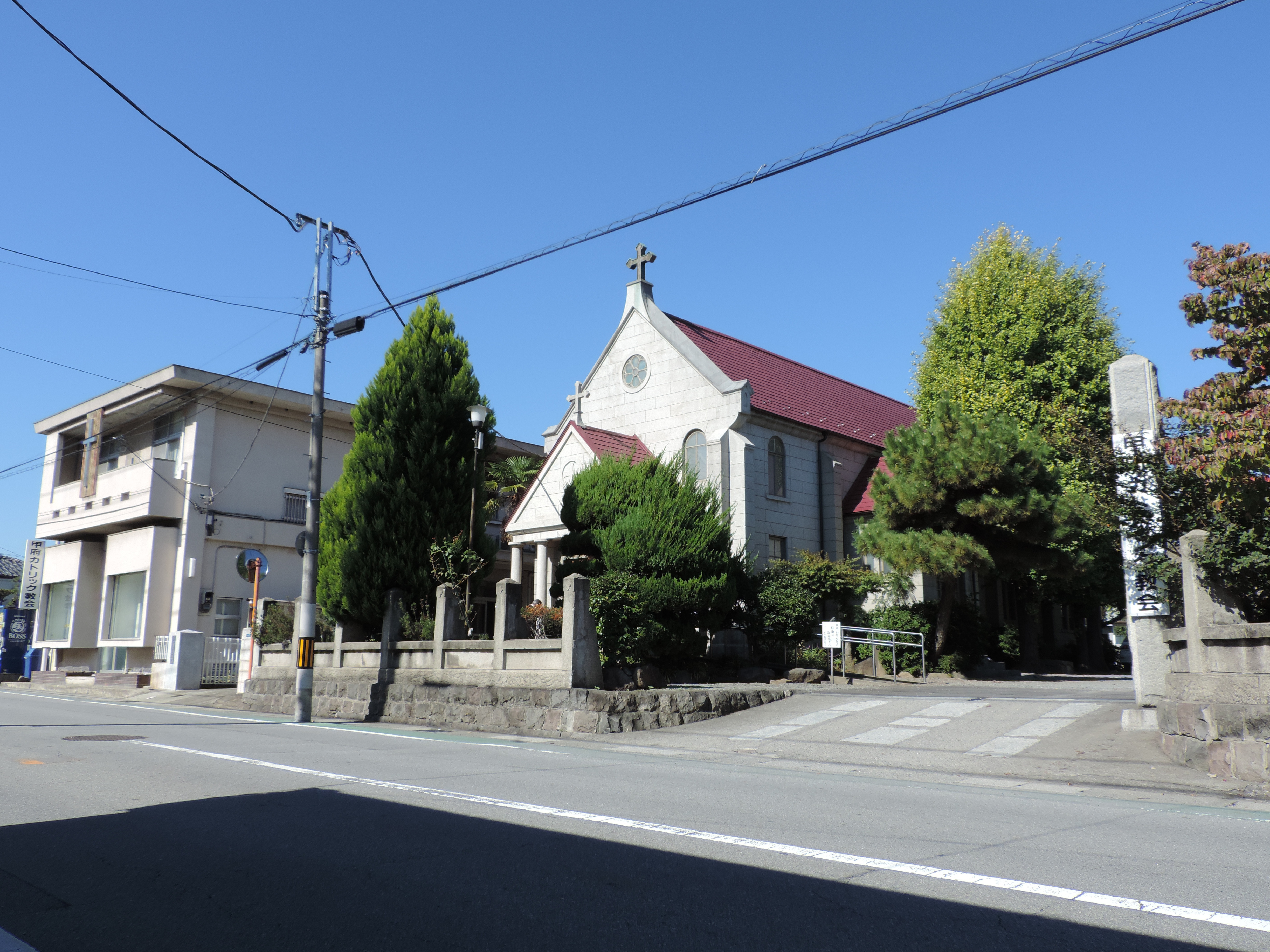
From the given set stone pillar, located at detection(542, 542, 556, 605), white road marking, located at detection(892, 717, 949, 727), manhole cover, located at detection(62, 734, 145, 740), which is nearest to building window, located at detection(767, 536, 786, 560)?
stone pillar, located at detection(542, 542, 556, 605)

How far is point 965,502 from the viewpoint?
2159 cm

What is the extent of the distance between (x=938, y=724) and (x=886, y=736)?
924mm

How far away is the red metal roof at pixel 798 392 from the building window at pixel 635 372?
156cm

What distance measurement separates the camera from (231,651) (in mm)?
27641

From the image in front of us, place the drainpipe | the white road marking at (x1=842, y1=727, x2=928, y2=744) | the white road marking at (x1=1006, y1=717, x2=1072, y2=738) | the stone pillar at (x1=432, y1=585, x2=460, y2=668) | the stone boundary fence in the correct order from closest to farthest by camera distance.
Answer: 1. the white road marking at (x1=1006, y1=717, x2=1072, y2=738)
2. the white road marking at (x1=842, y1=727, x2=928, y2=744)
3. the stone boundary fence
4. the stone pillar at (x1=432, y1=585, x2=460, y2=668)
5. the drainpipe

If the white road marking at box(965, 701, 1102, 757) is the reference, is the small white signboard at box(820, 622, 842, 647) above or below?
above

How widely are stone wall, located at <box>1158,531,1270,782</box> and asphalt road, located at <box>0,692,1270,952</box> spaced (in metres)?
0.74

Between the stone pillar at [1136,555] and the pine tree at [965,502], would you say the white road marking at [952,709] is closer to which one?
the stone pillar at [1136,555]

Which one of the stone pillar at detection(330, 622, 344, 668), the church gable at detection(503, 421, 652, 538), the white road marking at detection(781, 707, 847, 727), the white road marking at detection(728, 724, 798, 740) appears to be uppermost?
the church gable at detection(503, 421, 652, 538)

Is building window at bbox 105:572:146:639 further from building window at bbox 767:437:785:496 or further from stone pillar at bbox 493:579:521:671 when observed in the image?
building window at bbox 767:437:785:496

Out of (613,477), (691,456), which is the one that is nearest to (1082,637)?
(691,456)

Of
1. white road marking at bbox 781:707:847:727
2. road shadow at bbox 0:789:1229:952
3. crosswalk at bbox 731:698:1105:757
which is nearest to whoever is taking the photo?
road shadow at bbox 0:789:1229:952

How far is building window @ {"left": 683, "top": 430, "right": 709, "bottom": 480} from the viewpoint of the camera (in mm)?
25359

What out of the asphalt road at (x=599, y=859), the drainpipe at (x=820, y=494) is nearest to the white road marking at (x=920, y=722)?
the asphalt road at (x=599, y=859)
